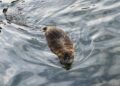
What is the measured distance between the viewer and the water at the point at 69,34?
21.7ft

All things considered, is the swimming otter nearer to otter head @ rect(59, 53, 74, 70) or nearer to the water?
otter head @ rect(59, 53, 74, 70)

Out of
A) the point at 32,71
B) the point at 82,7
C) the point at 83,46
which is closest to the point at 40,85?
the point at 32,71

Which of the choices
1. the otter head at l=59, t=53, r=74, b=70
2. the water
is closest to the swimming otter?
the otter head at l=59, t=53, r=74, b=70

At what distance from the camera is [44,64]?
718 cm

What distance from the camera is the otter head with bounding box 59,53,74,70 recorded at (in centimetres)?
689

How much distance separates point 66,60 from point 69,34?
1574mm

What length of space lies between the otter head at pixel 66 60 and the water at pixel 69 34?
0.33ft

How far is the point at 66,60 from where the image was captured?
694cm

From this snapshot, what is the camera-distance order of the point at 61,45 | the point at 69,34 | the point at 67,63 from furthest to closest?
the point at 69,34
the point at 61,45
the point at 67,63

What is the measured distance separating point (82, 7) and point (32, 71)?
345cm

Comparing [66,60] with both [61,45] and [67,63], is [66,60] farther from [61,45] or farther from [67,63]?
[61,45]

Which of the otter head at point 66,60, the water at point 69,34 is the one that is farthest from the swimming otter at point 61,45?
the water at point 69,34

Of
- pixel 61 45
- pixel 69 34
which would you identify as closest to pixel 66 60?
pixel 61 45

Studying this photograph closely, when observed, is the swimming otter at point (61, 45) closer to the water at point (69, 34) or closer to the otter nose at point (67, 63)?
the otter nose at point (67, 63)
